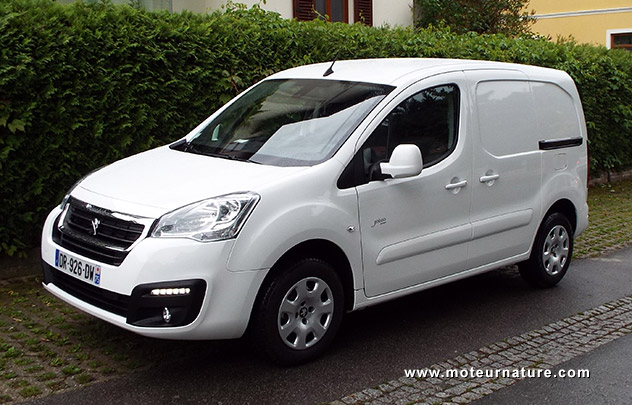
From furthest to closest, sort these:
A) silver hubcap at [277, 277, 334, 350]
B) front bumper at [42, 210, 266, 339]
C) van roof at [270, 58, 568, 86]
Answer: van roof at [270, 58, 568, 86]
silver hubcap at [277, 277, 334, 350]
front bumper at [42, 210, 266, 339]

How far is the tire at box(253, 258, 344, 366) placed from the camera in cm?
477

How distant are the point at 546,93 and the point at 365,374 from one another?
3.19m

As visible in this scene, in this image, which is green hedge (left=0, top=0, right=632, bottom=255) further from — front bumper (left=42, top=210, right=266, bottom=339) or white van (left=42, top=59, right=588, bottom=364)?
front bumper (left=42, top=210, right=266, bottom=339)

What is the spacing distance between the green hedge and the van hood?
161 cm

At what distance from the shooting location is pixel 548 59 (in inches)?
484

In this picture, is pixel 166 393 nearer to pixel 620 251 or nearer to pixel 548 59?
pixel 620 251

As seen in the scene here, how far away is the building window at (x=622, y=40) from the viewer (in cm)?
2664

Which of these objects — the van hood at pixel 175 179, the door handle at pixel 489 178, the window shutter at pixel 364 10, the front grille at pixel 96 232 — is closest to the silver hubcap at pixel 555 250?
the door handle at pixel 489 178

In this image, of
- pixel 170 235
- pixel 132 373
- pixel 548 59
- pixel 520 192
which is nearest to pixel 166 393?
pixel 132 373

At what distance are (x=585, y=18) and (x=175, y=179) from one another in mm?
25608

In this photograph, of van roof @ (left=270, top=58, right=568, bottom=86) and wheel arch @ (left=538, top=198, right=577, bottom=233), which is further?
wheel arch @ (left=538, top=198, right=577, bottom=233)

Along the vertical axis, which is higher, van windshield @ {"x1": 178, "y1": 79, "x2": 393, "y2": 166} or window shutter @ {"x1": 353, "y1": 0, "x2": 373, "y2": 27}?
window shutter @ {"x1": 353, "y1": 0, "x2": 373, "y2": 27}

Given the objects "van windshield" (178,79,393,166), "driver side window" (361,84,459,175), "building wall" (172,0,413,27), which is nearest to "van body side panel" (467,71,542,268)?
→ "driver side window" (361,84,459,175)

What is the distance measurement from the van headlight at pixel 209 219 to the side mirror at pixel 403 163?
1.01 m
